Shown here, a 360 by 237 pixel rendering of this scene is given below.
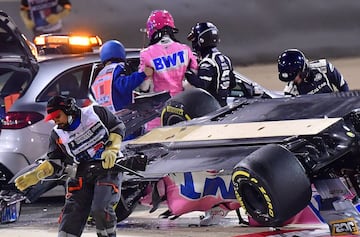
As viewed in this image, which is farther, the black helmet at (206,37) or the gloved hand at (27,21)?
the gloved hand at (27,21)

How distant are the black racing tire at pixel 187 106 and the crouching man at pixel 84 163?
135 cm

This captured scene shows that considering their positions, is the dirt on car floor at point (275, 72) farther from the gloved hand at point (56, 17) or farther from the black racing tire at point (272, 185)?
the black racing tire at point (272, 185)

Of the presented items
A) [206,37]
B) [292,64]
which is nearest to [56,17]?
[206,37]

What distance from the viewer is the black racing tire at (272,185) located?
745cm

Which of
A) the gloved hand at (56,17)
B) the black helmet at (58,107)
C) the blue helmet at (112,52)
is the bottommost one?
the gloved hand at (56,17)

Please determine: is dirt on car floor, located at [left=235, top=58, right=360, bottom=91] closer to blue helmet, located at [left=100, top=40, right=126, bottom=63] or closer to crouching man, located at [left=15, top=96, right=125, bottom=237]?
blue helmet, located at [left=100, top=40, right=126, bottom=63]

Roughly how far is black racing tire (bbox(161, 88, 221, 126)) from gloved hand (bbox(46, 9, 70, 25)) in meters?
8.85

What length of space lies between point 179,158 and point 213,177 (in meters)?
0.31

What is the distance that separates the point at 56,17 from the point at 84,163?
1045cm

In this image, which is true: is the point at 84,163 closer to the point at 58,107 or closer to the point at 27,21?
the point at 58,107

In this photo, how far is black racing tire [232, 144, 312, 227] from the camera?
293 inches

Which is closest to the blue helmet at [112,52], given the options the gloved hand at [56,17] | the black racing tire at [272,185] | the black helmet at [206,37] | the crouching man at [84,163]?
the black helmet at [206,37]

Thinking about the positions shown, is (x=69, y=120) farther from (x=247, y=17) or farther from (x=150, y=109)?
(x=247, y=17)

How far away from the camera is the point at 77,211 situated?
8.05 metres
